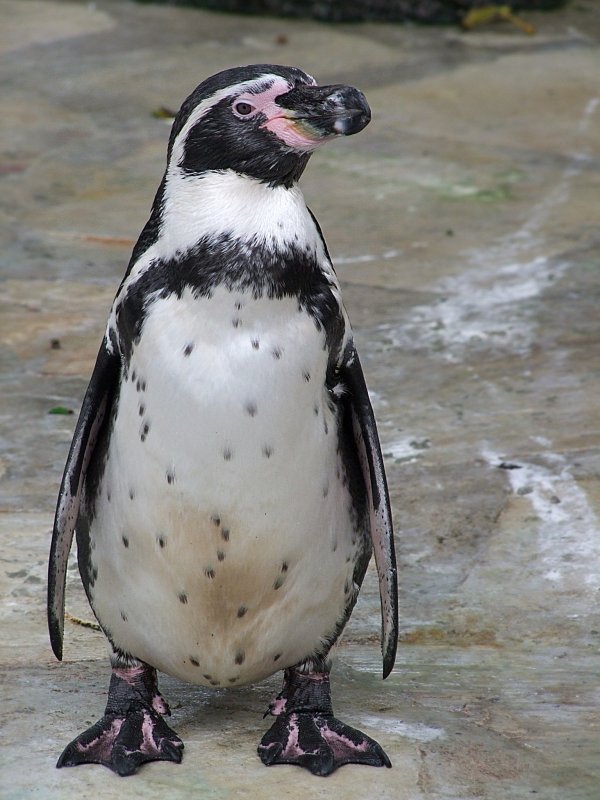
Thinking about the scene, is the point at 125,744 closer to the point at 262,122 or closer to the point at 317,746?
the point at 317,746

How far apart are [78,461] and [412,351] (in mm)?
2261

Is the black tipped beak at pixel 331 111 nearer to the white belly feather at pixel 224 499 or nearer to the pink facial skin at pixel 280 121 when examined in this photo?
the pink facial skin at pixel 280 121

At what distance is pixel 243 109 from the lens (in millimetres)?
2271

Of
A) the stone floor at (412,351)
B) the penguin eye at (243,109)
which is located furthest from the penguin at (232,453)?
the stone floor at (412,351)

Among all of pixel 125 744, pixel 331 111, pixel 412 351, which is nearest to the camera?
pixel 331 111

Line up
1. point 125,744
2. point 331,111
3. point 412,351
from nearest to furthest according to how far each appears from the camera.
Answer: point 331,111
point 125,744
point 412,351

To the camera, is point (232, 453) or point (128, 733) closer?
point (232, 453)

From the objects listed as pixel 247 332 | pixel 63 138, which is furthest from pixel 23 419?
pixel 63 138

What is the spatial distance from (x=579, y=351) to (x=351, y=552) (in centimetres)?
219

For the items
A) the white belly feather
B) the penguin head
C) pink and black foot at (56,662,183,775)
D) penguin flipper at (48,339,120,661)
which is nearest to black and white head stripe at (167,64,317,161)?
the penguin head

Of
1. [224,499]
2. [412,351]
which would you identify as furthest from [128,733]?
[412,351]

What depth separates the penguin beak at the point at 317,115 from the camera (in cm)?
220

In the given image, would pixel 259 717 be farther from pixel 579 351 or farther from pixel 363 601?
pixel 579 351

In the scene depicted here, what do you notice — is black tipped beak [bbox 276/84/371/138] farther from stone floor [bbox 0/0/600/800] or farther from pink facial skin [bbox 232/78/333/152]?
stone floor [bbox 0/0/600/800]
